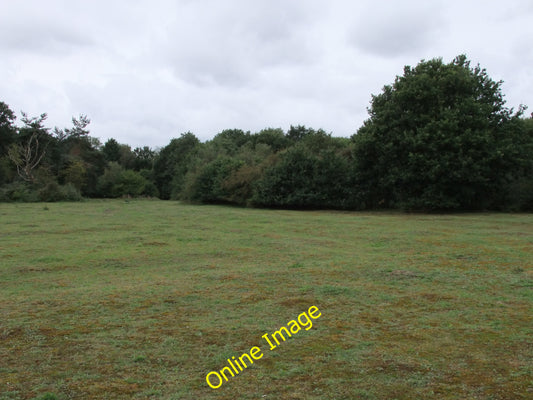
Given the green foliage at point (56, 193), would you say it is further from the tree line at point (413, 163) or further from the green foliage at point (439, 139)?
the green foliage at point (439, 139)

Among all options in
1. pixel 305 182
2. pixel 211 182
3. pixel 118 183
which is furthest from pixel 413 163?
pixel 118 183

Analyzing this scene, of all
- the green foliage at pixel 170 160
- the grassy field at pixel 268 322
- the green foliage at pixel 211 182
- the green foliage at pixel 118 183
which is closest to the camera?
the grassy field at pixel 268 322

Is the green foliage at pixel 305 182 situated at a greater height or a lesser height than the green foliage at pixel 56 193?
greater

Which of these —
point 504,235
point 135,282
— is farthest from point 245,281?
point 504,235

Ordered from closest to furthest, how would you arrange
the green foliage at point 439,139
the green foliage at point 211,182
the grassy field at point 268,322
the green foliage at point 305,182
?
the grassy field at point 268,322
the green foliage at point 439,139
the green foliage at point 305,182
the green foliage at point 211,182

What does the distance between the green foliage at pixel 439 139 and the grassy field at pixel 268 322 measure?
15.4 m

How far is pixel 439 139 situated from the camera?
27.5m

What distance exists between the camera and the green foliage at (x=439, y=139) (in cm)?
2731

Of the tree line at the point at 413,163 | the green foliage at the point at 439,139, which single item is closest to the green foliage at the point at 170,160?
the tree line at the point at 413,163

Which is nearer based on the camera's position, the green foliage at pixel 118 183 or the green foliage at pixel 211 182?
the green foliage at pixel 211 182

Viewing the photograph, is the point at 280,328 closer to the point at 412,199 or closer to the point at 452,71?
the point at 412,199

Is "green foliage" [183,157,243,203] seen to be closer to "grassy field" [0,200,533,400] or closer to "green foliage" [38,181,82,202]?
"green foliage" [38,181,82,202]

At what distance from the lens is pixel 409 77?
29984 mm

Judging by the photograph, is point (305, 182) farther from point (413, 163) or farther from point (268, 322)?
point (268, 322)
